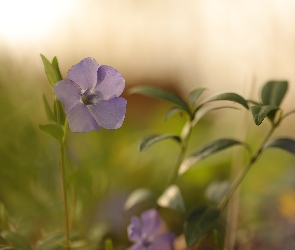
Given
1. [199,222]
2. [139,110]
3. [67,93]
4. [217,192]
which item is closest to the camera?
[67,93]

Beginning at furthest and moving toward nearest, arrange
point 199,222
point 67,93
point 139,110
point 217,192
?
point 139,110, point 217,192, point 199,222, point 67,93

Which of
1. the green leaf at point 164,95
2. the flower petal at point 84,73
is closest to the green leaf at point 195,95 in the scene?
the green leaf at point 164,95

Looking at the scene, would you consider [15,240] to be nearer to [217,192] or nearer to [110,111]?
[110,111]

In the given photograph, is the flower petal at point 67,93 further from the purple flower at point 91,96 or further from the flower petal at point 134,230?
the flower petal at point 134,230

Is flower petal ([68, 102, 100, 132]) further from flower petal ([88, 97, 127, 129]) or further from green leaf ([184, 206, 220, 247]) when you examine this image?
green leaf ([184, 206, 220, 247])

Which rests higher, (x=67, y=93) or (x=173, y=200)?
(x=67, y=93)

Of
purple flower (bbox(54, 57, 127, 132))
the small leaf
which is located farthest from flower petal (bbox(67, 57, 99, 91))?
the small leaf

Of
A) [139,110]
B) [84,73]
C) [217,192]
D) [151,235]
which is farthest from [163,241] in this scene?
[139,110]
